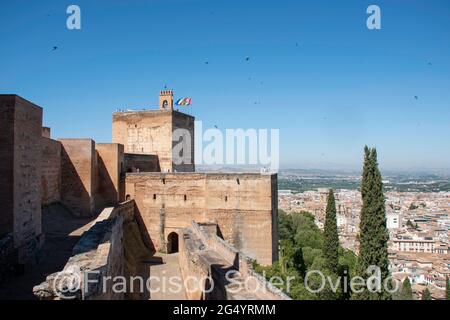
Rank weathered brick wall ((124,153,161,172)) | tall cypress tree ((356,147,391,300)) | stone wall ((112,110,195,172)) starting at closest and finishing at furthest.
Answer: tall cypress tree ((356,147,391,300)), weathered brick wall ((124,153,161,172)), stone wall ((112,110,195,172))

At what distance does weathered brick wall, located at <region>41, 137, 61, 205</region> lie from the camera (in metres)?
15.2

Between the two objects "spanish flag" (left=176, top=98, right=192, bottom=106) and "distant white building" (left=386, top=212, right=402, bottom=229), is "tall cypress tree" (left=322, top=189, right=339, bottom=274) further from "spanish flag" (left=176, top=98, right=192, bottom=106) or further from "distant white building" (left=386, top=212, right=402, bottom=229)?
"distant white building" (left=386, top=212, right=402, bottom=229)

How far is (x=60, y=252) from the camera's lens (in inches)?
420

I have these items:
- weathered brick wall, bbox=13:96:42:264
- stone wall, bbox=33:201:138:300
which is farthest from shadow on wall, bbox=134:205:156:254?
weathered brick wall, bbox=13:96:42:264

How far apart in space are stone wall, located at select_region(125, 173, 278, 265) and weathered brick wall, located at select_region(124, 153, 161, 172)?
2478 millimetres

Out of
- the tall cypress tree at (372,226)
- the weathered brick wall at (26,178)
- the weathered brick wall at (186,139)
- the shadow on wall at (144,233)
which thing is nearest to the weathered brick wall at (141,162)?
the weathered brick wall at (186,139)

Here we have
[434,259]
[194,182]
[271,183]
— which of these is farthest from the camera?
[434,259]

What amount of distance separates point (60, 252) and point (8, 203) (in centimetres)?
253

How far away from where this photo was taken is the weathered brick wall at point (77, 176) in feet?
56.9

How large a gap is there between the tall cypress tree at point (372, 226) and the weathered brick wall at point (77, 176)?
41.2 ft

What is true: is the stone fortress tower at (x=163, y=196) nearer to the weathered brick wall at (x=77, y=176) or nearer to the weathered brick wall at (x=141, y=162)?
the weathered brick wall at (x=77, y=176)
